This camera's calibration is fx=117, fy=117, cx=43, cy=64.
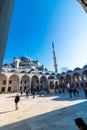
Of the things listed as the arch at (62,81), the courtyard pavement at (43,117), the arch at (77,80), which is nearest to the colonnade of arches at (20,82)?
the arch at (62,81)

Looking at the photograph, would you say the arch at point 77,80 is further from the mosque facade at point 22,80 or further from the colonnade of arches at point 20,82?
the colonnade of arches at point 20,82

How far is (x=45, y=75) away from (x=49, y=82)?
3.89 m

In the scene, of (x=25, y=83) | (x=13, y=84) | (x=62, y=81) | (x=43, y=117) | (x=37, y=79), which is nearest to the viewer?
(x=43, y=117)

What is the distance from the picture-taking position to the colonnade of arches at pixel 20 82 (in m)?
42.3

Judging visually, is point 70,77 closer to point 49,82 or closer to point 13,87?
point 49,82

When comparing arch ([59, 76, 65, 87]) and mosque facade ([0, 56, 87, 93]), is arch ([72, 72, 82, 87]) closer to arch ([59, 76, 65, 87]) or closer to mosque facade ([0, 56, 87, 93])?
mosque facade ([0, 56, 87, 93])

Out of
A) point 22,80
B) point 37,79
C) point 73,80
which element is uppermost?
point 37,79

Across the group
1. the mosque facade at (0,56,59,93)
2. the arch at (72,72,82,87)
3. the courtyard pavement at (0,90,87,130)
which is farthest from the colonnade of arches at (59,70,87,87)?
the courtyard pavement at (0,90,87,130)

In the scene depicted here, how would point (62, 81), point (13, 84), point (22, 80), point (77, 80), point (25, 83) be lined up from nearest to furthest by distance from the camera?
point (13, 84) → point (77, 80) → point (22, 80) → point (25, 83) → point (62, 81)

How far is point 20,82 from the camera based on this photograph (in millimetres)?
43812

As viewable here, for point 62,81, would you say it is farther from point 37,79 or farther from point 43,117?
point 43,117

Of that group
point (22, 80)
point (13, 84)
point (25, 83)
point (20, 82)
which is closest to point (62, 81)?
point (25, 83)

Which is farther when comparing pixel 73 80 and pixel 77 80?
pixel 77 80

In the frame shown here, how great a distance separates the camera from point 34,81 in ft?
168
